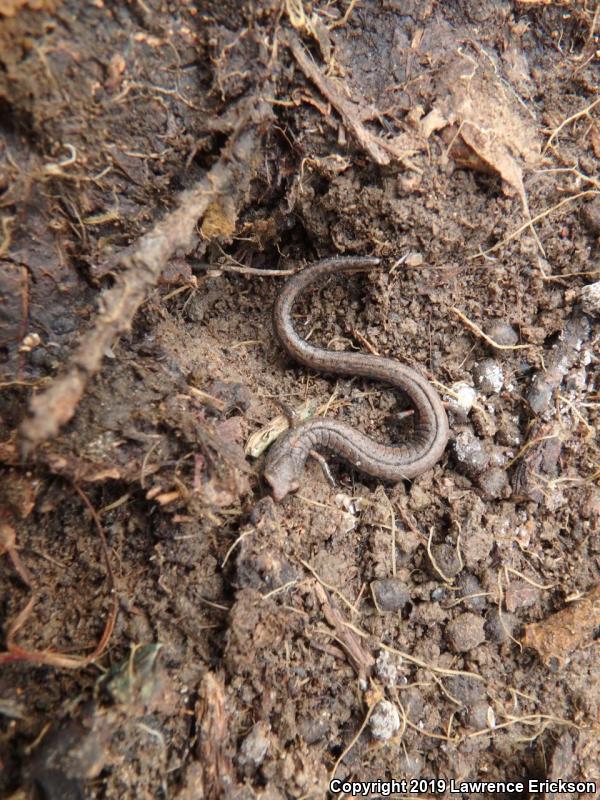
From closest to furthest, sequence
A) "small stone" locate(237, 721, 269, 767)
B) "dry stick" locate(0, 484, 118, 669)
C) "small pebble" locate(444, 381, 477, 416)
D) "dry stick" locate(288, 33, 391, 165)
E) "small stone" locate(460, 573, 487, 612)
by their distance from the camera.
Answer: "dry stick" locate(0, 484, 118, 669), "small stone" locate(237, 721, 269, 767), "dry stick" locate(288, 33, 391, 165), "small stone" locate(460, 573, 487, 612), "small pebble" locate(444, 381, 477, 416)

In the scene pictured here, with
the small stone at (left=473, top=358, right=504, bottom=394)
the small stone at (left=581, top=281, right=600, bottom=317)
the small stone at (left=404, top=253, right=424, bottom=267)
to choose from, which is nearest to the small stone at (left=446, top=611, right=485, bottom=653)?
the small stone at (left=473, top=358, right=504, bottom=394)

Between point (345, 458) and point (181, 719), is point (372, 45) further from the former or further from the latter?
point (181, 719)

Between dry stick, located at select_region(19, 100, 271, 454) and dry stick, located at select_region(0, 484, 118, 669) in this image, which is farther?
dry stick, located at select_region(0, 484, 118, 669)

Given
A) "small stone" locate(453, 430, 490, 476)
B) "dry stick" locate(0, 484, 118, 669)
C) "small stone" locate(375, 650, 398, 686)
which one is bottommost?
"small stone" locate(375, 650, 398, 686)

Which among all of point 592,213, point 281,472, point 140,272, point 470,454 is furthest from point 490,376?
point 140,272

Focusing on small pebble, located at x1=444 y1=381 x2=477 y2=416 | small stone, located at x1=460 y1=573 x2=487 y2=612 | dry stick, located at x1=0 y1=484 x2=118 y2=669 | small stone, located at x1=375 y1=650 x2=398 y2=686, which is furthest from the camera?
small pebble, located at x1=444 y1=381 x2=477 y2=416
